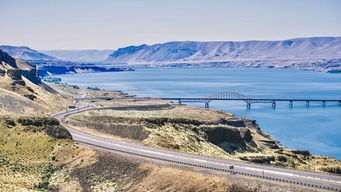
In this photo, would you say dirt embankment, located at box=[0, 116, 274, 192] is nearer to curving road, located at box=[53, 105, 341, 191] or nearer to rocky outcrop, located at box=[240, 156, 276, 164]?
curving road, located at box=[53, 105, 341, 191]

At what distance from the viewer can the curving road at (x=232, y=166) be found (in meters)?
48.3

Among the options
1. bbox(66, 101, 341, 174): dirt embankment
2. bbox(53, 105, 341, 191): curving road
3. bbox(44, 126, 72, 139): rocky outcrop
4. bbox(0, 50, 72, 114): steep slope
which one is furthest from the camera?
bbox(0, 50, 72, 114): steep slope

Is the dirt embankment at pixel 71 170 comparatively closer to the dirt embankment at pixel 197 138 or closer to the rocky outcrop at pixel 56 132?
the rocky outcrop at pixel 56 132

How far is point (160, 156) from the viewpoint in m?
60.5

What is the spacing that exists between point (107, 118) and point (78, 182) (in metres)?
34.0

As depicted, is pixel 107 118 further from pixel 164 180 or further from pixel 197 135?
pixel 164 180

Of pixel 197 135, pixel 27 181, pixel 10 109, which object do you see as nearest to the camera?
pixel 27 181

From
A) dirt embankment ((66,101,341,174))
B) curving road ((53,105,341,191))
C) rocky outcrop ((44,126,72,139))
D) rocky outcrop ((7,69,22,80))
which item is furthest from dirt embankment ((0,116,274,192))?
rocky outcrop ((7,69,22,80))

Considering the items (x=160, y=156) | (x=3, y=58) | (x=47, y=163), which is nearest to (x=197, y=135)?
(x=160, y=156)

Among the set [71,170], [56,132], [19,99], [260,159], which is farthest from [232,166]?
[19,99]

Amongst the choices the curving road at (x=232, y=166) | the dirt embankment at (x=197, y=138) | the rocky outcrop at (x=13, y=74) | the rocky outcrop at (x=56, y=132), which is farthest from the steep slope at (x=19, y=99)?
the curving road at (x=232, y=166)

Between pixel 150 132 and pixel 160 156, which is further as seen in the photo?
pixel 150 132

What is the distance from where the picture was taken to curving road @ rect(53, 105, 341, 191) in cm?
4831

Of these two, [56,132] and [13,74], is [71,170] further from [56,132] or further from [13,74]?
[13,74]
